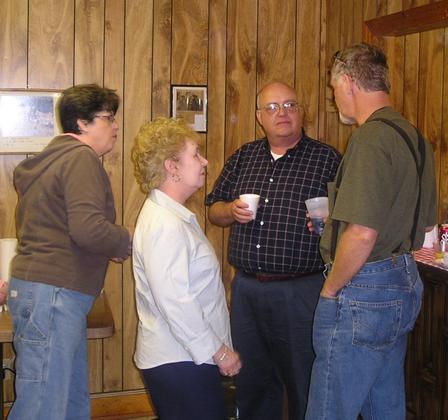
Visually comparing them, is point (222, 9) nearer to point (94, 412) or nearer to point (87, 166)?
point (87, 166)

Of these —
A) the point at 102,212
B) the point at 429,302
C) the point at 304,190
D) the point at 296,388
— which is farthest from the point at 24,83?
the point at 429,302

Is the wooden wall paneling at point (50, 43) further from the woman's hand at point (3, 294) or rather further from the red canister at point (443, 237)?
the red canister at point (443, 237)

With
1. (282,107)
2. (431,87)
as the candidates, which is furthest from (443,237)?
(282,107)

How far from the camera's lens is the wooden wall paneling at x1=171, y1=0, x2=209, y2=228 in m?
3.26

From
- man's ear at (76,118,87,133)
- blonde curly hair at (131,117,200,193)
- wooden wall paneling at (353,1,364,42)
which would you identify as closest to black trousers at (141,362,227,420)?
blonde curly hair at (131,117,200,193)

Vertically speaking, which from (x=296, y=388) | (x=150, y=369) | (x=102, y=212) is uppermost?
(x=102, y=212)

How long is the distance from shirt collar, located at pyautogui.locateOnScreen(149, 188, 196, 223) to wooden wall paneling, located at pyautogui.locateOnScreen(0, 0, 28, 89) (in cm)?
156

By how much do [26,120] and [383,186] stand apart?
202 centimetres

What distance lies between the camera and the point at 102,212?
2055 mm

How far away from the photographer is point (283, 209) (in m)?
2.59

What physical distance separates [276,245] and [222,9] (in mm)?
1468

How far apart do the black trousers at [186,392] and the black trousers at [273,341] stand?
0.80 m

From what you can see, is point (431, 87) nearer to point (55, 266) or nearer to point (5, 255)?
point (55, 266)

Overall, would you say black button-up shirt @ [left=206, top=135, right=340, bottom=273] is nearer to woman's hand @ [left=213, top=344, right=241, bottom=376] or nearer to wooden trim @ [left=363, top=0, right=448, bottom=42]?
wooden trim @ [left=363, top=0, right=448, bottom=42]
